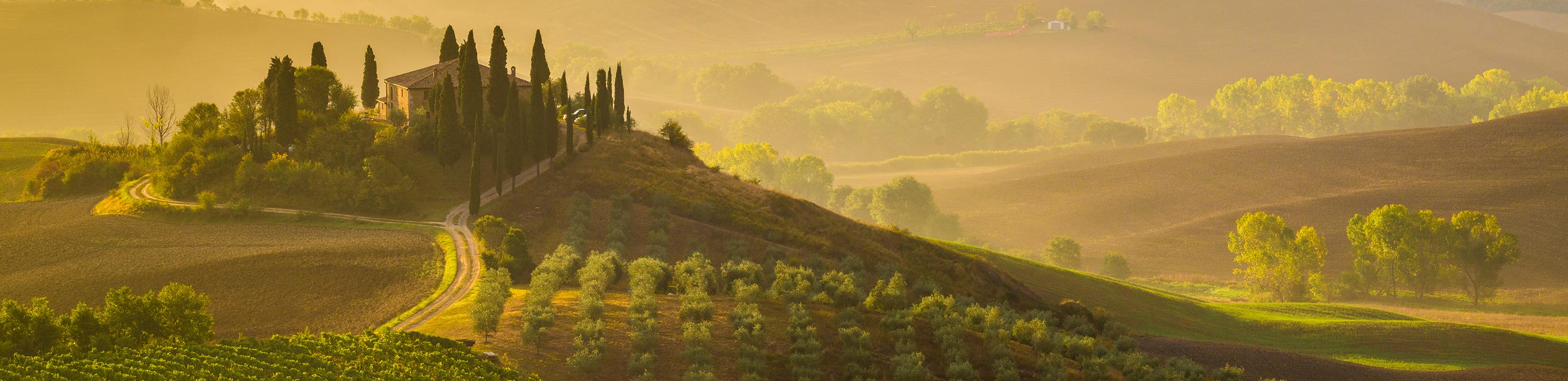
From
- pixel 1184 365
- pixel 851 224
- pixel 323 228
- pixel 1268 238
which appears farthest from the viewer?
pixel 1268 238

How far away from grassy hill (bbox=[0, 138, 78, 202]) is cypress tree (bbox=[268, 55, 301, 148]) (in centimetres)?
1593

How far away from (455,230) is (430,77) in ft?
66.0

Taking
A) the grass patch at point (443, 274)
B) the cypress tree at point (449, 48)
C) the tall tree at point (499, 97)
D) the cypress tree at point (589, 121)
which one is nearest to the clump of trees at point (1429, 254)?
the cypress tree at point (589, 121)

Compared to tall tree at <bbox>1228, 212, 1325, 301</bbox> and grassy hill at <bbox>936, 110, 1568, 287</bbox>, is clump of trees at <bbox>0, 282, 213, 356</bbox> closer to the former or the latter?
tall tree at <bbox>1228, 212, 1325, 301</bbox>

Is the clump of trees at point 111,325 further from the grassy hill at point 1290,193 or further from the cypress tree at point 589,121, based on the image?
the grassy hill at point 1290,193

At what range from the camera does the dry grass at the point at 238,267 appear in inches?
1419

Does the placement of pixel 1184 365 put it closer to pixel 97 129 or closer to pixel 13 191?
pixel 13 191

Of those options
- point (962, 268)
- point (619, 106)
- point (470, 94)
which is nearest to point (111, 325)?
point (470, 94)

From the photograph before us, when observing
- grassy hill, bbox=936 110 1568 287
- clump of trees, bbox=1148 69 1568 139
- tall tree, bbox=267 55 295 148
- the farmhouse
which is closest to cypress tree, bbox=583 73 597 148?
the farmhouse

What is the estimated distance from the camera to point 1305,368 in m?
39.5

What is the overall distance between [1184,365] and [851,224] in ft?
82.2

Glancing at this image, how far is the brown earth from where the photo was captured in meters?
39.2

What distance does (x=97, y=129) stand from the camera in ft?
462

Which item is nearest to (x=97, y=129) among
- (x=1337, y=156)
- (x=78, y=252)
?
(x=78, y=252)
